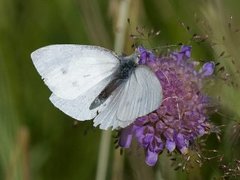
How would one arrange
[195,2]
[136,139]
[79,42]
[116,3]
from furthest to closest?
1. [79,42]
2. [116,3]
3. [195,2]
4. [136,139]

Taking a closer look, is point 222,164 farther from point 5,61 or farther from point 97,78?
point 5,61

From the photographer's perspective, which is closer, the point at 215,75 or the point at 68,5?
the point at 215,75

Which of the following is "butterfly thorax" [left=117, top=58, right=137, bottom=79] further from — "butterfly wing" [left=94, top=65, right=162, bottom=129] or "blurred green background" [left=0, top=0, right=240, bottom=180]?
"blurred green background" [left=0, top=0, right=240, bottom=180]

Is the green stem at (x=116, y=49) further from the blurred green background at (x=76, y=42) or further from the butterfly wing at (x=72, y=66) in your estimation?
the butterfly wing at (x=72, y=66)

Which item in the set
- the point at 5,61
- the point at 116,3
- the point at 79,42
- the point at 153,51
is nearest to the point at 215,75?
the point at 153,51

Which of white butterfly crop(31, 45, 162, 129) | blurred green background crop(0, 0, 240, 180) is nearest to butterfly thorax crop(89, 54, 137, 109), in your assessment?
white butterfly crop(31, 45, 162, 129)

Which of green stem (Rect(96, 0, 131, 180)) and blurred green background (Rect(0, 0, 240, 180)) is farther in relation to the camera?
green stem (Rect(96, 0, 131, 180))
